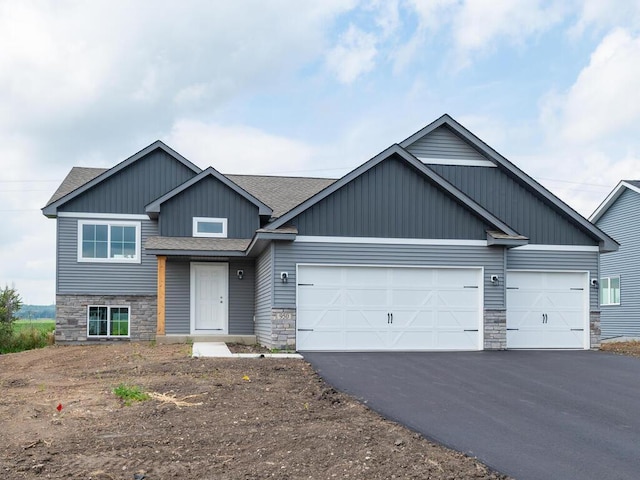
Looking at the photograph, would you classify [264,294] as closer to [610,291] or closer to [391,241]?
[391,241]

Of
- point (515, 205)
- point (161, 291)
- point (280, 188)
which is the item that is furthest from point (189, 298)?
point (515, 205)

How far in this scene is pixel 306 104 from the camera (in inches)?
778

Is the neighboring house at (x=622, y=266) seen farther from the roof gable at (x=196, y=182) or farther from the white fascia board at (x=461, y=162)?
the roof gable at (x=196, y=182)

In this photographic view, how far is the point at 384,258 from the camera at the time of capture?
1719 cm

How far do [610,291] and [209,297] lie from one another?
15973 millimetres

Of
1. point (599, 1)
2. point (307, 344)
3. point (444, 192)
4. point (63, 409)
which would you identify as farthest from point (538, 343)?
point (63, 409)

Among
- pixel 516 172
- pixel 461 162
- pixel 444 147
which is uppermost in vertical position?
pixel 444 147

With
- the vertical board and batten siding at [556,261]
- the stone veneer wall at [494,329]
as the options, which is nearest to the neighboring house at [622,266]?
the vertical board and batten siding at [556,261]

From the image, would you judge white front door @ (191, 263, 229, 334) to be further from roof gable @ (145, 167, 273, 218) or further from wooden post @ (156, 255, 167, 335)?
roof gable @ (145, 167, 273, 218)

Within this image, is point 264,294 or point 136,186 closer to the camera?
point 264,294

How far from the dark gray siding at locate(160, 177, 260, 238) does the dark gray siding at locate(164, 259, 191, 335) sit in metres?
1.00

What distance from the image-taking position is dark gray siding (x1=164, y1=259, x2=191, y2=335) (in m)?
20.8

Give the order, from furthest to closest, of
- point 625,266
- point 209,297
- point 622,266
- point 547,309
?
point 622,266, point 625,266, point 209,297, point 547,309

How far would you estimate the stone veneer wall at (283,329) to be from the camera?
16.5 meters
